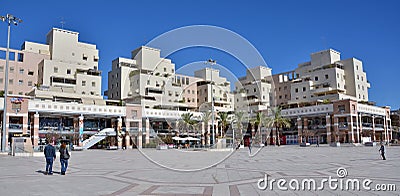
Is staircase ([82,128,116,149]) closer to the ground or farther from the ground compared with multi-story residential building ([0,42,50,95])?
closer to the ground

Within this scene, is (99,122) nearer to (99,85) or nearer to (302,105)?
(99,85)

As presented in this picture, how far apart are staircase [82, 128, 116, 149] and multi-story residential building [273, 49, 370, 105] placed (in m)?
38.6

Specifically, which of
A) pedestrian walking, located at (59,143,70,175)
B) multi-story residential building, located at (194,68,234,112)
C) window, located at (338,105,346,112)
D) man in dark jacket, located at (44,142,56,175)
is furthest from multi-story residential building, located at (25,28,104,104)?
pedestrian walking, located at (59,143,70,175)

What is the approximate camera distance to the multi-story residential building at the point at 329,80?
248 feet

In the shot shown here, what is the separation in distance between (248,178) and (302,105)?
197 feet

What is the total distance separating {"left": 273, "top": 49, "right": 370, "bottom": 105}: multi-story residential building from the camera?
75.6 metres

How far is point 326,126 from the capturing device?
6162cm

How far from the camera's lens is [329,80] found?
76750 millimetres

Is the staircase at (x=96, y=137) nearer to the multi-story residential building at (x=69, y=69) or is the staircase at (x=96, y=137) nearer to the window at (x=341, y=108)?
the multi-story residential building at (x=69, y=69)

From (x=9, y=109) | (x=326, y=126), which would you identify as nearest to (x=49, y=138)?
(x=9, y=109)

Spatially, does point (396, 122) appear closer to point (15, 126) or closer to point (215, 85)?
point (215, 85)

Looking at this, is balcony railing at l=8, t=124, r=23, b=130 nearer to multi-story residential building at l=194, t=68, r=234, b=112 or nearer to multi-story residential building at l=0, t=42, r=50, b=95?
multi-story residential building at l=0, t=42, r=50, b=95

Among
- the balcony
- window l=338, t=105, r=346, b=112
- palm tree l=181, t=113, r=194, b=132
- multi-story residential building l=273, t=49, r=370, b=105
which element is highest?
multi-story residential building l=273, t=49, r=370, b=105

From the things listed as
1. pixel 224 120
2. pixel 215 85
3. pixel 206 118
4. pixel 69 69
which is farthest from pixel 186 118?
pixel 69 69
